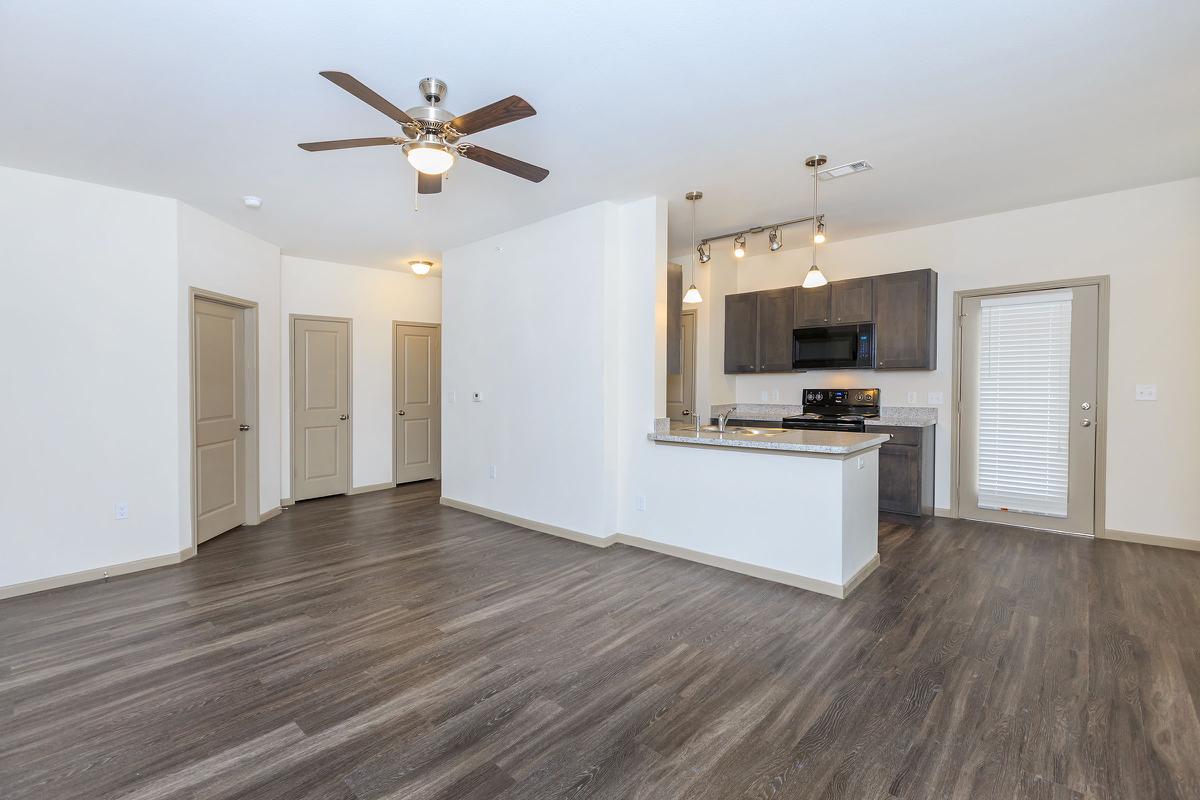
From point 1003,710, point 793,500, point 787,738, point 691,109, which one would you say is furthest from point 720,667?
point 691,109

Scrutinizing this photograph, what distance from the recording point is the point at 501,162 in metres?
2.73

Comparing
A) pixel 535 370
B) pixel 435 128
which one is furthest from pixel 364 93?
pixel 535 370

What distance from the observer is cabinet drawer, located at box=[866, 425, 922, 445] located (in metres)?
5.02

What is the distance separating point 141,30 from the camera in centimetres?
219

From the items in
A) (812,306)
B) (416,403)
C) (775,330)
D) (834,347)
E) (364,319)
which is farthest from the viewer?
(416,403)

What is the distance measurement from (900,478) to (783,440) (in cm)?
232

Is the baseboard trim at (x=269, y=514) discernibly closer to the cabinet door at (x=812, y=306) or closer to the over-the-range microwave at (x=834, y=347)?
the over-the-range microwave at (x=834, y=347)

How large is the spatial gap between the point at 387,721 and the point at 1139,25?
4.13 meters

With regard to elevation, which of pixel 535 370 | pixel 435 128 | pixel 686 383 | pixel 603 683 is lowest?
pixel 603 683

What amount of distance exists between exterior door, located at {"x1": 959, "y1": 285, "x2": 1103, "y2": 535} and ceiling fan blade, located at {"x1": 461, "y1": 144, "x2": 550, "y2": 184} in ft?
14.3

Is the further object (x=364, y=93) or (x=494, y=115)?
(x=494, y=115)

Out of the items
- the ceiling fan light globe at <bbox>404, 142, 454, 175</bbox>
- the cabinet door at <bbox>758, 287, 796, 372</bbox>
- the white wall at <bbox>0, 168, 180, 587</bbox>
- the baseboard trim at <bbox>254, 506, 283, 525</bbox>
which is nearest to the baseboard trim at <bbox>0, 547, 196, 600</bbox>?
the white wall at <bbox>0, 168, 180, 587</bbox>

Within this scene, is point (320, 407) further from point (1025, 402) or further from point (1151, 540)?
point (1151, 540)

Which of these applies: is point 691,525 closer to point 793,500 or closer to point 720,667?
point 793,500
